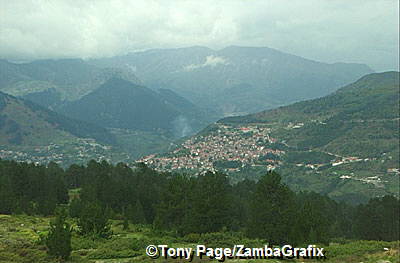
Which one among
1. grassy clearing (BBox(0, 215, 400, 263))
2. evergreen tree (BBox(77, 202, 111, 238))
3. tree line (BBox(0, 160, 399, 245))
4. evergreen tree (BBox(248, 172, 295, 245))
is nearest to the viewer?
grassy clearing (BBox(0, 215, 400, 263))

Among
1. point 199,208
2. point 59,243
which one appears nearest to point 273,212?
point 199,208

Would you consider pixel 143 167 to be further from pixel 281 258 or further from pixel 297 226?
pixel 281 258

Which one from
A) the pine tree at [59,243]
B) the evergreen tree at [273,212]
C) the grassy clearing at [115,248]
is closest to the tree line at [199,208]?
the evergreen tree at [273,212]

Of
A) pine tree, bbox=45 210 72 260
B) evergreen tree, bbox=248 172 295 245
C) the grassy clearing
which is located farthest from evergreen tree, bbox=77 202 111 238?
evergreen tree, bbox=248 172 295 245

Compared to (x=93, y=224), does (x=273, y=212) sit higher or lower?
higher

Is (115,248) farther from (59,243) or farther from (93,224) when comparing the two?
(93,224)

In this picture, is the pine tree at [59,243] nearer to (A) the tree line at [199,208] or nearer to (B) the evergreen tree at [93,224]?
(A) the tree line at [199,208]

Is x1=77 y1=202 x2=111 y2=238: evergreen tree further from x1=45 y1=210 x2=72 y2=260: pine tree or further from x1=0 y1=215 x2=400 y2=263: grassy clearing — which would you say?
x1=45 y1=210 x2=72 y2=260: pine tree

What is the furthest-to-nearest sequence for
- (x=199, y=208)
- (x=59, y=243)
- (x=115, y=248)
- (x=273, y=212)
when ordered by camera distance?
(x=199, y=208)
(x=273, y=212)
(x=115, y=248)
(x=59, y=243)

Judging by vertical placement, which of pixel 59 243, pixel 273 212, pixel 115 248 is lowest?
pixel 115 248

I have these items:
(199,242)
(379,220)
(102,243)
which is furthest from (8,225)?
(379,220)

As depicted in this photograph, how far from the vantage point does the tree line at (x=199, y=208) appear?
40188 millimetres

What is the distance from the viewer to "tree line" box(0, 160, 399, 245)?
40.2m

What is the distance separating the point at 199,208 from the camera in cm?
4709
